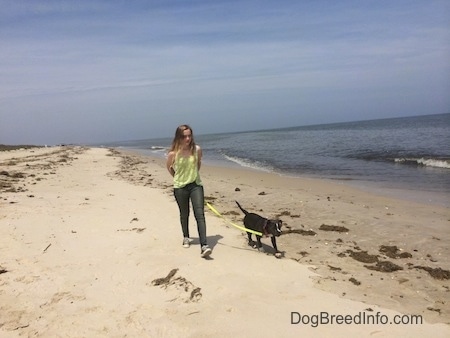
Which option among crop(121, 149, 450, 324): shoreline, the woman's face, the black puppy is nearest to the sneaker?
the black puppy

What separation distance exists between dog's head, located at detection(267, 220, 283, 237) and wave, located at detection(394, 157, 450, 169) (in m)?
13.4

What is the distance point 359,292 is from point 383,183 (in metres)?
9.69

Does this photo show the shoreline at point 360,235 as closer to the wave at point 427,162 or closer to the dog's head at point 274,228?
the dog's head at point 274,228

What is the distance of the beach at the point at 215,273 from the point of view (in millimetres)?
3533

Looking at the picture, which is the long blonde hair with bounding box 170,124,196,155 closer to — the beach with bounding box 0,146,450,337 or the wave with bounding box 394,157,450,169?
the beach with bounding box 0,146,450,337

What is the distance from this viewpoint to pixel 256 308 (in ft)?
12.5

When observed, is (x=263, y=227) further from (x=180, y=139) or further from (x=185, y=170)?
(x=180, y=139)

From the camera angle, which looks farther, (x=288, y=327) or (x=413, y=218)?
(x=413, y=218)

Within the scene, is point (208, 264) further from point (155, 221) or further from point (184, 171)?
point (155, 221)

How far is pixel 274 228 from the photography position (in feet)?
17.9

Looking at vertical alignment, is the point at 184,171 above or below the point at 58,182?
above

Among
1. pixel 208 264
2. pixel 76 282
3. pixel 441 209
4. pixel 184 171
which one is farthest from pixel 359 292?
pixel 441 209

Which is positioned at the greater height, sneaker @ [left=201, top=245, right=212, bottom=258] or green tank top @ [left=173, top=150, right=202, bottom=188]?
green tank top @ [left=173, top=150, right=202, bottom=188]

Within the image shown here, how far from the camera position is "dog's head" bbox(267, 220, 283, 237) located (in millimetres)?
5426
